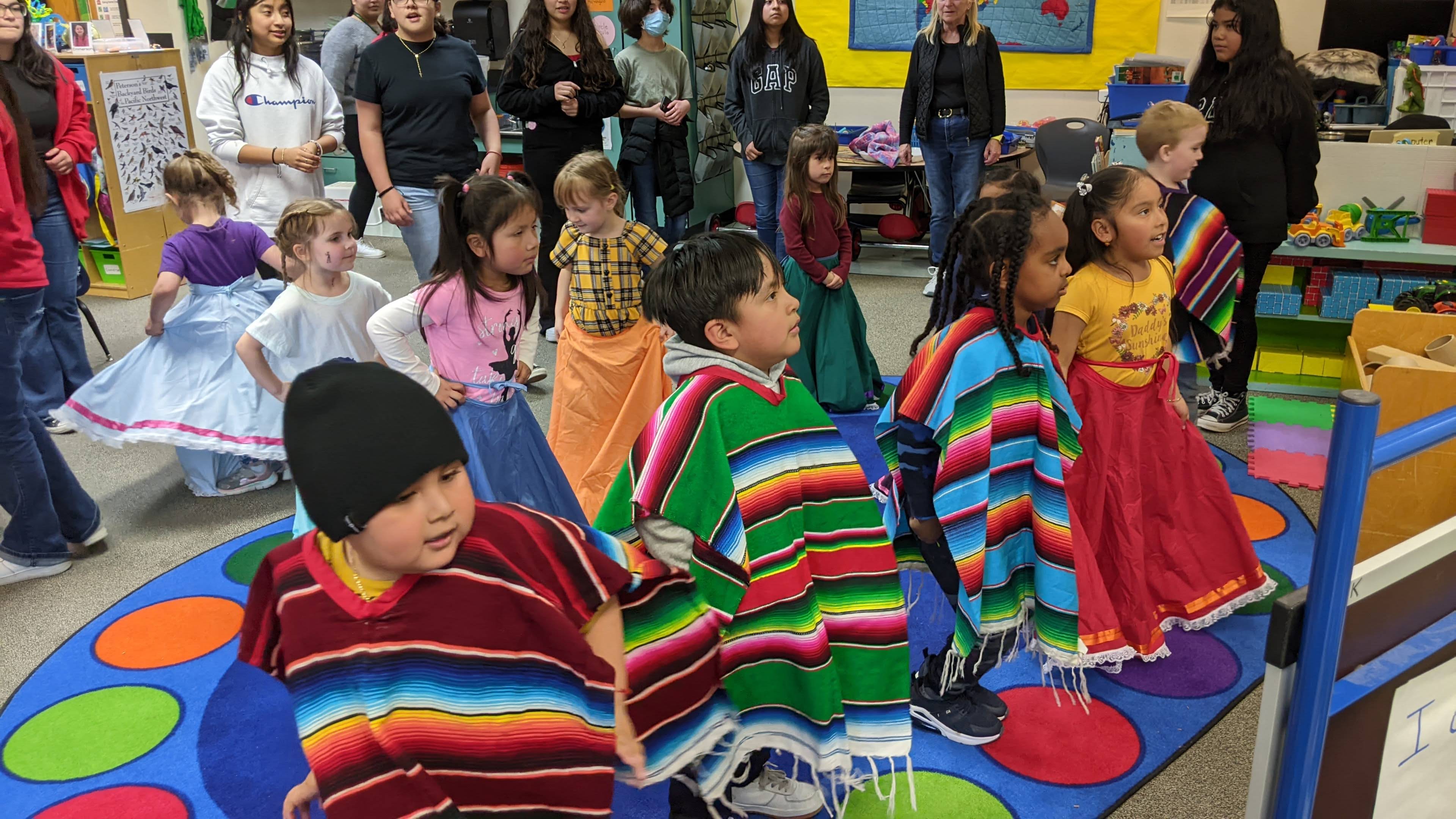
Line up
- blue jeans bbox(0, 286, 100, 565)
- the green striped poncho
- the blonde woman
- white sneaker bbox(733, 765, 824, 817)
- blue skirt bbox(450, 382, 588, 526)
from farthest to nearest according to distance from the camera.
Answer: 1. the blonde woman
2. blue jeans bbox(0, 286, 100, 565)
3. blue skirt bbox(450, 382, 588, 526)
4. white sneaker bbox(733, 765, 824, 817)
5. the green striped poncho

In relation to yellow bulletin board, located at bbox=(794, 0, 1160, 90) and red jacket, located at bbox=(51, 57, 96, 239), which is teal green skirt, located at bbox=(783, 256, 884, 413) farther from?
yellow bulletin board, located at bbox=(794, 0, 1160, 90)

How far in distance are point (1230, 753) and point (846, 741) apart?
91 cm

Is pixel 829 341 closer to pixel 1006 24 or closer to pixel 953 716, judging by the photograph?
pixel 953 716

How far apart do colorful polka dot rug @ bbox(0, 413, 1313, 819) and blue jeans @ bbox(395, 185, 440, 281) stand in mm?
1568

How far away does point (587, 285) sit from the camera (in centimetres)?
319

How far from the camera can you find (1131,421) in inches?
97.0

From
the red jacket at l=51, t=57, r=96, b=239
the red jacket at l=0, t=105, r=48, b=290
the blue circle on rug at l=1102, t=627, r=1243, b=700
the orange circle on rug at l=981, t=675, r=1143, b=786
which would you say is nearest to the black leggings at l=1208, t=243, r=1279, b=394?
the blue circle on rug at l=1102, t=627, r=1243, b=700

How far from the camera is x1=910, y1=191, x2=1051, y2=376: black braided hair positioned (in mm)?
2049

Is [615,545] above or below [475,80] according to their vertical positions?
below

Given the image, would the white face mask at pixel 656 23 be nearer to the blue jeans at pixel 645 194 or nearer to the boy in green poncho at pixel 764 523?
the blue jeans at pixel 645 194

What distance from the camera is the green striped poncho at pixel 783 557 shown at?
1.69 meters

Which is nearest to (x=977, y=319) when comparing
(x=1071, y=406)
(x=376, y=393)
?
(x=1071, y=406)

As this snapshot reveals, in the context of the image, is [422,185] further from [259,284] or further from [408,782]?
[408,782]

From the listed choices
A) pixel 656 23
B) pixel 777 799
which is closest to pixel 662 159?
pixel 656 23
